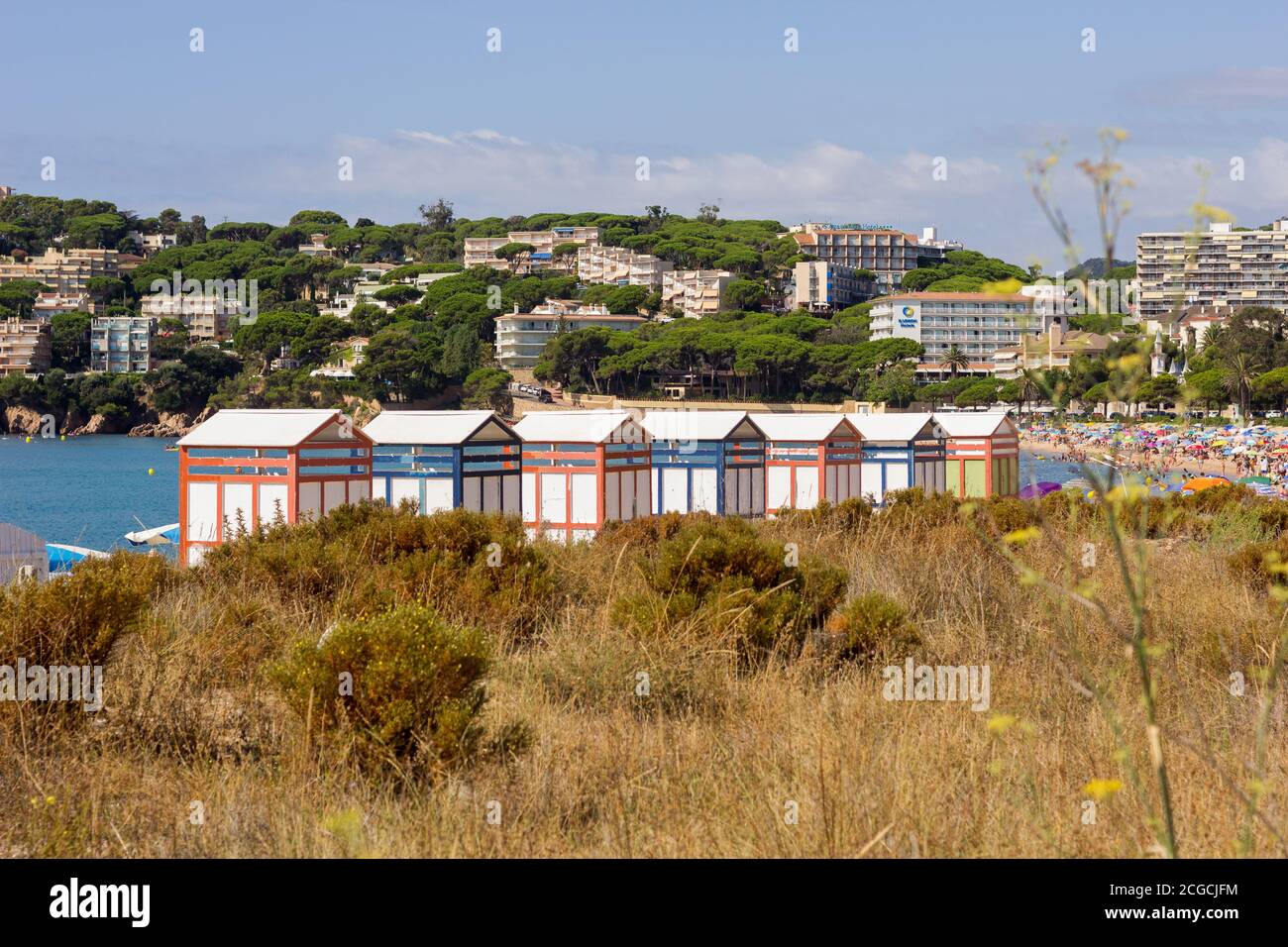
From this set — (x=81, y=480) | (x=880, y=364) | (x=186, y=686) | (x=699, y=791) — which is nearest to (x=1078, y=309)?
(x=699, y=791)

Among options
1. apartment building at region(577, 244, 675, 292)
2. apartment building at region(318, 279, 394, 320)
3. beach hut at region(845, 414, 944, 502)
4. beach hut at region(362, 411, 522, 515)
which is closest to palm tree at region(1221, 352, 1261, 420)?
beach hut at region(845, 414, 944, 502)

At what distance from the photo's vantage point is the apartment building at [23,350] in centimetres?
9981

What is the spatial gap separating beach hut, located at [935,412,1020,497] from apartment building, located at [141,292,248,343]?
99.3 metres

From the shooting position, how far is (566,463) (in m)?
16.4

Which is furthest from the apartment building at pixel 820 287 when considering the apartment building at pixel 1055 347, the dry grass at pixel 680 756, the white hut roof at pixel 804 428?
the apartment building at pixel 1055 347

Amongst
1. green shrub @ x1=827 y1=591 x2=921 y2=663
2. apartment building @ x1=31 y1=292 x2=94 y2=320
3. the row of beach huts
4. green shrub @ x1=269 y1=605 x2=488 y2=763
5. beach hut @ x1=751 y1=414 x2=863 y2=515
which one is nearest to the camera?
green shrub @ x1=269 y1=605 x2=488 y2=763

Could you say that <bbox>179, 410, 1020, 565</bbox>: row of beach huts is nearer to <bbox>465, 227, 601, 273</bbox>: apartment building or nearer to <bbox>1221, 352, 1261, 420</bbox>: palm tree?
<bbox>1221, 352, 1261, 420</bbox>: palm tree

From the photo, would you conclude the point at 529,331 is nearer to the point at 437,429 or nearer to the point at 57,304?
the point at 57,304

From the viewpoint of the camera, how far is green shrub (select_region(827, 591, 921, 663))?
19.6ft

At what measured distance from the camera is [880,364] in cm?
8550

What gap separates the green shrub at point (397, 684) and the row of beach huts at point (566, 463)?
835cm

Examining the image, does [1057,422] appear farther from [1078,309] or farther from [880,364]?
[880,364]
